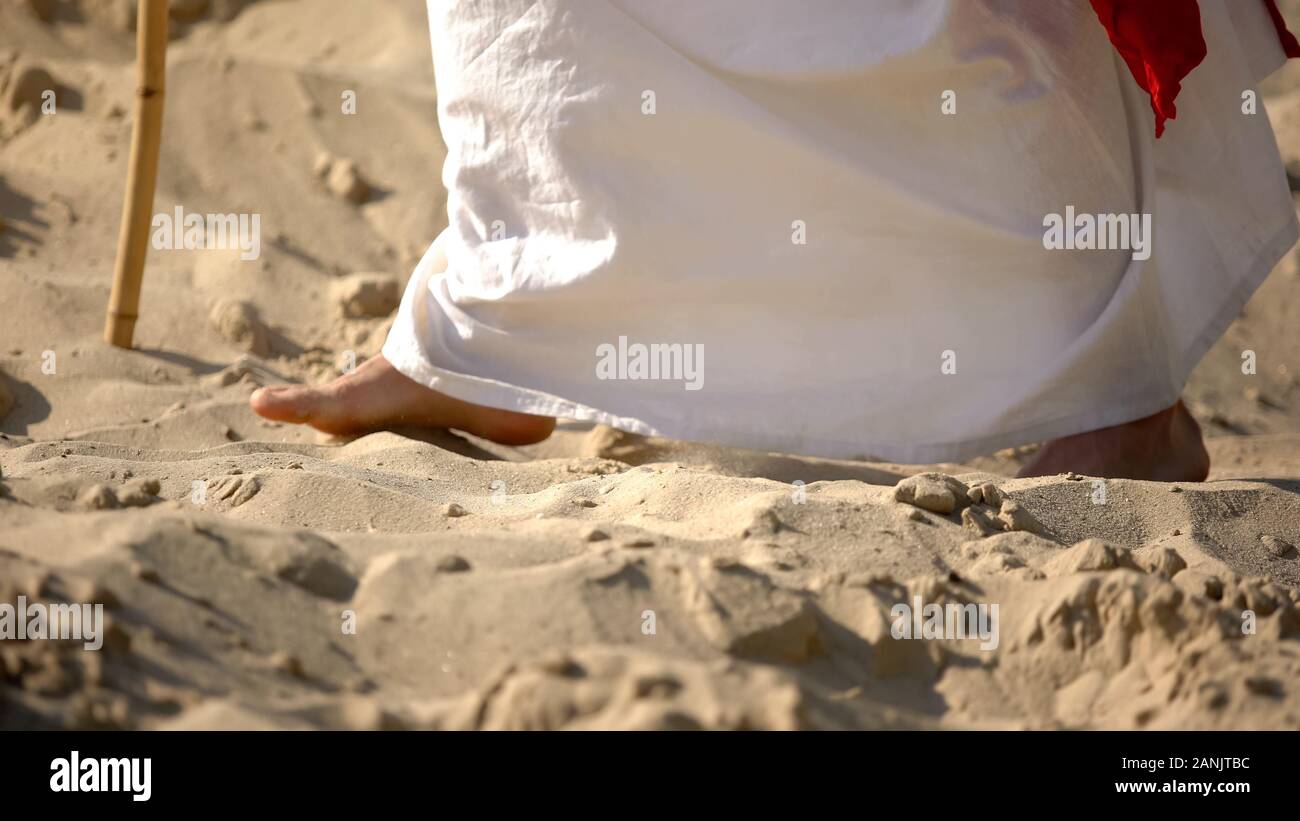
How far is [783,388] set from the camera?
7.14 feet

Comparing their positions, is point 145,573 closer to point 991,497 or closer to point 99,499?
point 99,499

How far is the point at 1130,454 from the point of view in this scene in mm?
2234

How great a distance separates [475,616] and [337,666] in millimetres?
140

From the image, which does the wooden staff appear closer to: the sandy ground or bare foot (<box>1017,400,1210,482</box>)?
the sandy ground

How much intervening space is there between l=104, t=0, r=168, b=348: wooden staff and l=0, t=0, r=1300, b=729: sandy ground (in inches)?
3.3

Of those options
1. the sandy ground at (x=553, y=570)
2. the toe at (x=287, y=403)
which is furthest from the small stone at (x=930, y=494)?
the toe at (x=287, y=403)

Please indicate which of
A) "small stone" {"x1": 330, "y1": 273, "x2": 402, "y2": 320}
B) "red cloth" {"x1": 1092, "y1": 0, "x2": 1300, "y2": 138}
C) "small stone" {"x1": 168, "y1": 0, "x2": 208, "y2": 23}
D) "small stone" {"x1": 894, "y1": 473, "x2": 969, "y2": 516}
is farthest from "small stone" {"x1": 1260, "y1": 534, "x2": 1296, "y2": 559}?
"small stone" {"x1": 168, "y1": 0, "x2": 208, "y2": 23}

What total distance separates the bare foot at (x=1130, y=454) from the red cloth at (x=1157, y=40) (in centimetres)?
52

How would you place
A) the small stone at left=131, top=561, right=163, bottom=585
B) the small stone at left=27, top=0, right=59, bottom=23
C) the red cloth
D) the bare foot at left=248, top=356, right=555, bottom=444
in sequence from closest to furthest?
the small stone at left=131, top=561, right=163, bottom=585 < the red cloth < the bare foot at left=248, top=356, right=555, bottom=444 < the small stone at left=27, top=0, right=59, bottom=23

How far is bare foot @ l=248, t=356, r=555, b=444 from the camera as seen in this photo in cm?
234

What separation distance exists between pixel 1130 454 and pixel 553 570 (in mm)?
1219

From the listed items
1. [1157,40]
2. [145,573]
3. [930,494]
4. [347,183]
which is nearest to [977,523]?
[930,494]
